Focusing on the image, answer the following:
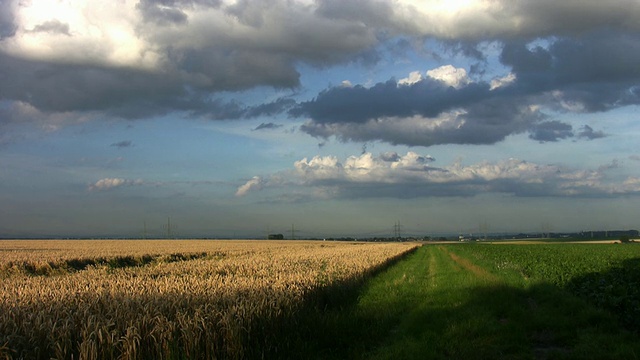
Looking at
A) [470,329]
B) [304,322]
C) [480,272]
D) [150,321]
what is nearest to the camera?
[150,321]

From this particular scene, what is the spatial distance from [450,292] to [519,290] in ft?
9.38

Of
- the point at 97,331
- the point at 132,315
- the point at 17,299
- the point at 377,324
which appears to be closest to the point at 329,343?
the point at 377,324

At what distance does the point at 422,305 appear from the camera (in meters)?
16.6

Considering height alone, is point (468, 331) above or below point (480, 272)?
above

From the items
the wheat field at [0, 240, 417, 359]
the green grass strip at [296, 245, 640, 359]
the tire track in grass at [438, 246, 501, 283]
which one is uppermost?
the wheat field at [0, 240, 417, 359]

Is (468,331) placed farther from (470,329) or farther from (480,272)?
(480,272)

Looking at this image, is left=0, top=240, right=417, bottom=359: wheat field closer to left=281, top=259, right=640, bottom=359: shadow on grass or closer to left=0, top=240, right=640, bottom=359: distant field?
left=0, top=240, right=640, bottom=359: distant field

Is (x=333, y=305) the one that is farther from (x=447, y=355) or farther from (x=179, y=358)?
(x=179, y=358)

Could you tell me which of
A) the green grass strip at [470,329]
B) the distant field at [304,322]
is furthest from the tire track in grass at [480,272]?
the green grass strip at [470,329]

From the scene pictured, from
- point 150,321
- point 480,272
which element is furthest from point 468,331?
point 480,272

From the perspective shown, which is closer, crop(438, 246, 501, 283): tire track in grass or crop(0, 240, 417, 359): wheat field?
crop(0, 240, 417, 359): wheat field

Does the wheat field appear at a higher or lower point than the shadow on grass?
higher

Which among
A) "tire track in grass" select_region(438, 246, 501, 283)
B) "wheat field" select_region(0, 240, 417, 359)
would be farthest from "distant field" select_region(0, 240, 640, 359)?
"tire track in grass" select_region(438, 246, 501, 283)

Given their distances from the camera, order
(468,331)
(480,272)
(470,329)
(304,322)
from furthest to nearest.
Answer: (480,272), (470,329), (468,331), (304,322)
